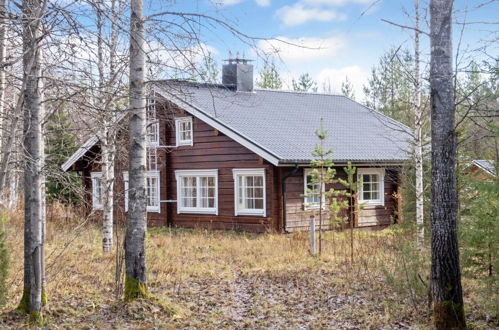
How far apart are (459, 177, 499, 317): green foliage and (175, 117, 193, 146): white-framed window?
14.3 meters

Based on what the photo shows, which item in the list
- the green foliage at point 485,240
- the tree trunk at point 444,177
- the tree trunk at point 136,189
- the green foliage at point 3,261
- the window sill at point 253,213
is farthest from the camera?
the window sill at point 253,213

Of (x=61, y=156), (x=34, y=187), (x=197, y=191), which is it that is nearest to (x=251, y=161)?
(x=197, y=191)

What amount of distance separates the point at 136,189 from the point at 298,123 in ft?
47.2

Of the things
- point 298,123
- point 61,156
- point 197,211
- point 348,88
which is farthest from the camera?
point 348,88

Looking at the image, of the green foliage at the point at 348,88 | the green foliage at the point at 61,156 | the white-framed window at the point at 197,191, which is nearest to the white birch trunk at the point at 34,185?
the green foliage at the point at 61,156

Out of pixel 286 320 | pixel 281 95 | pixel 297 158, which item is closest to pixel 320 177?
pixel 297 158

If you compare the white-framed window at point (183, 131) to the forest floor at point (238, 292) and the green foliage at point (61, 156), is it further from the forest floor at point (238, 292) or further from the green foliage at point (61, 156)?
the forest floor at point (238, 292)

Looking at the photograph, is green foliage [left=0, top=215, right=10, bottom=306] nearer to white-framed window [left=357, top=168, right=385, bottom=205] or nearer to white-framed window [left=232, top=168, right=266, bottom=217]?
white-framed window [left=232, top=168, right=266, bottom=217]

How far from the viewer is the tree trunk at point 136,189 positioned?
7.96m

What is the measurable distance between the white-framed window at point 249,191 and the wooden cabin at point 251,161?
3 centimetres

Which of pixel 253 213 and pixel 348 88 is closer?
pixel 253 213

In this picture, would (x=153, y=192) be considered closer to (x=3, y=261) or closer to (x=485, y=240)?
(x=3, y=261)

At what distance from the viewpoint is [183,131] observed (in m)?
21.7

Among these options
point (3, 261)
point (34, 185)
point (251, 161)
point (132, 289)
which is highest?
point (251, 161)
